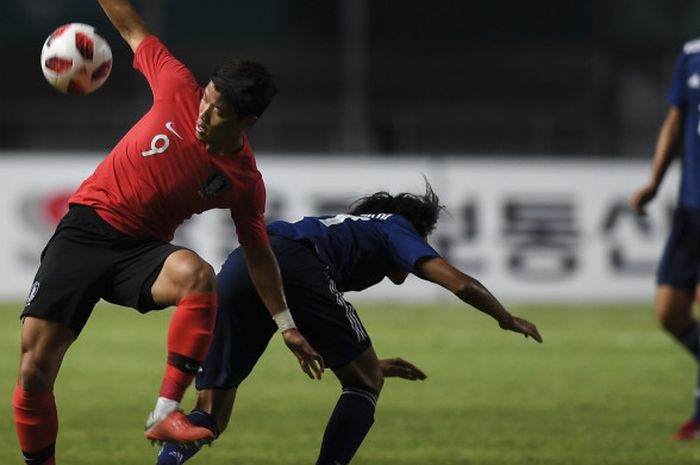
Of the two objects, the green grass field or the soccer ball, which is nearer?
the soccer ball

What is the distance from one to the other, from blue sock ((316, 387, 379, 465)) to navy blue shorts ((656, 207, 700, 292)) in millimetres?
2993

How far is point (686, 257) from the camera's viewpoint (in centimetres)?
958

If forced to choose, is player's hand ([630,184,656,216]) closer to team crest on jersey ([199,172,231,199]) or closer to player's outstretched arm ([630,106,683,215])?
player's outstretched arm ([630,106,683,215])

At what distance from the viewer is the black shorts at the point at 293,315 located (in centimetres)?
716

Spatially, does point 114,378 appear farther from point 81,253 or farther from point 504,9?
point 504,9

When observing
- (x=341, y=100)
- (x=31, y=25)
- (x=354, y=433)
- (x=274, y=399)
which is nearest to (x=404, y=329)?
(x=274, y=399)

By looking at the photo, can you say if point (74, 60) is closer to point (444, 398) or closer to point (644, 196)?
point (644, 196)

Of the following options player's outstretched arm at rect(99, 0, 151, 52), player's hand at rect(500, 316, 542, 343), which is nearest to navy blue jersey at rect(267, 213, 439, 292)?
player's hand at rect(500, 316, 542, 343)

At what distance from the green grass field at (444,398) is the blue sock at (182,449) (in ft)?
3.84

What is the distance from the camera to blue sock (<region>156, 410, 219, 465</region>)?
277 inches

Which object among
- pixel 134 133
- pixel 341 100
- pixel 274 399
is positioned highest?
pixel 134 133

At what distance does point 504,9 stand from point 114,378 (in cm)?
1980

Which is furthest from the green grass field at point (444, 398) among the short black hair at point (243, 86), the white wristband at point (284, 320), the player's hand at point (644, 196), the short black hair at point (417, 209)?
the short black hair at point (243, 86)

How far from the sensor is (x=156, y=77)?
23.2 feet
